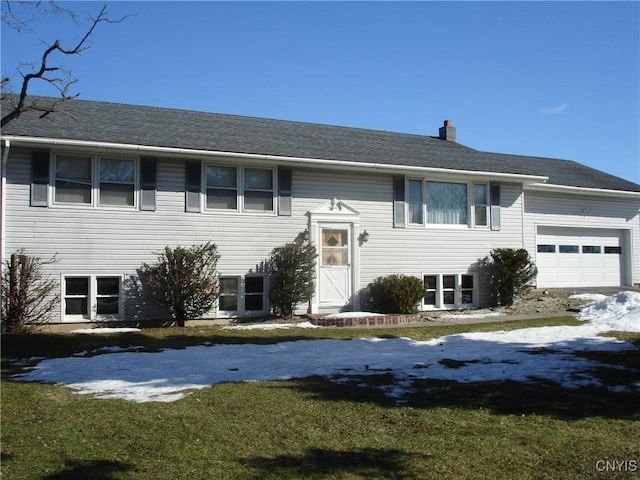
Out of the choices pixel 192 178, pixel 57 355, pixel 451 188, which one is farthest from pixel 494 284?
pixel 57 355

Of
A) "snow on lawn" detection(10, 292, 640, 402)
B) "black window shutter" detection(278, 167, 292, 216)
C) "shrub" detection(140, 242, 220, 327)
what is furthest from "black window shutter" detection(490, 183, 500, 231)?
"shrub" detection(140, 242, 220, 327)

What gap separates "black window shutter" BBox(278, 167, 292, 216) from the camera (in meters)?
14.7

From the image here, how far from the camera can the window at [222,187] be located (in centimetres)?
1424

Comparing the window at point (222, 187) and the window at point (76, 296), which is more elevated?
the window at point (222, 187)

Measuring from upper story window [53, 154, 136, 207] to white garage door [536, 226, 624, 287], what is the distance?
13195 mm

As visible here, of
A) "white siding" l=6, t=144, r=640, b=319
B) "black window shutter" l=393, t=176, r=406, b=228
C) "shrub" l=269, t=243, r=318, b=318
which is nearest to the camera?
"white siding" l=6, t=144, r=640, b=319

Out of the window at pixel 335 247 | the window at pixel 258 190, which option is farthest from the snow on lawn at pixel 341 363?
the window at pixel 258 190

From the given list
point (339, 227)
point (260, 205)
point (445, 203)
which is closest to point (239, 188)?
point (260, 205)

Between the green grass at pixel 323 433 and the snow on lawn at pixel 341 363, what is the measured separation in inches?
17.8

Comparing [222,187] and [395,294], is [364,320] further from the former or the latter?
[222,187]

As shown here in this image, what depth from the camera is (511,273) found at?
1644 cm

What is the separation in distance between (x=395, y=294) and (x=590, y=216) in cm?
946

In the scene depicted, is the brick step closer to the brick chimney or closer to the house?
the house

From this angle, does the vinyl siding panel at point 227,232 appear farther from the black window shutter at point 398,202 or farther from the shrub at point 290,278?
the shrub at point 290,278
